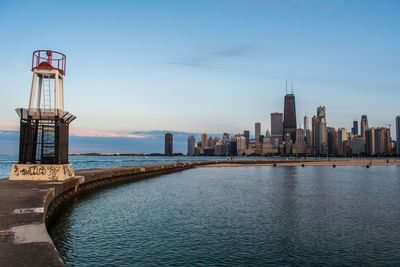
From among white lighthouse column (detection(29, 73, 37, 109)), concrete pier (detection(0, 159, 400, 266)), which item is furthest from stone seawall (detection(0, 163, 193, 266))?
white lighthouse column (detection(29, 73, 37, 109))

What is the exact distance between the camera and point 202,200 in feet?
105

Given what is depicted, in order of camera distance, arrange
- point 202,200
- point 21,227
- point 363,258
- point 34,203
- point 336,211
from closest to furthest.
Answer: point 21,227 < point 363,258 < point 34,203 < point 336,211 < point 202,200

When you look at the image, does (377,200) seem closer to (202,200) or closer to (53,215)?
(202,200)

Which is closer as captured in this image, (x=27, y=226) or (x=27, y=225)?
(x=27, y=226)

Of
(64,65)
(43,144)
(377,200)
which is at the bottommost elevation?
(377,200)

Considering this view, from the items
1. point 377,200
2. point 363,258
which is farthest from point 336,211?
point 363,258

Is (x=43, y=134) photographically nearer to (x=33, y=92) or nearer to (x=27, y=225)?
(x=33, y=92)

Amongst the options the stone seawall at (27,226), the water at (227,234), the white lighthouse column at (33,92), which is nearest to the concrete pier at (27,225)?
the stone seawall at (27,226)

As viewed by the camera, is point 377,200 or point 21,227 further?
point 377,200

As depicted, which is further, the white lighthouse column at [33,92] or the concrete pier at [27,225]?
the white lighthouse column at [33,92]

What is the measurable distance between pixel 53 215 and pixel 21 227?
1166 cm

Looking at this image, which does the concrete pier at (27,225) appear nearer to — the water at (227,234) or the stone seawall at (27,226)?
the stone seawall at (27,226)

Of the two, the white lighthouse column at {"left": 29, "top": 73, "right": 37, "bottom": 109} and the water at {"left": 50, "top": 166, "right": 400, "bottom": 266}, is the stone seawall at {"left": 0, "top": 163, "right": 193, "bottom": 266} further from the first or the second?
the white lighthouse column at {"left": 29, "top": 73, "right": 37, "bottom": 109}

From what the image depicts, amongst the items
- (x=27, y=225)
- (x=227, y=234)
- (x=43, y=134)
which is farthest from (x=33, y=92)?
(x=227, y=234)
